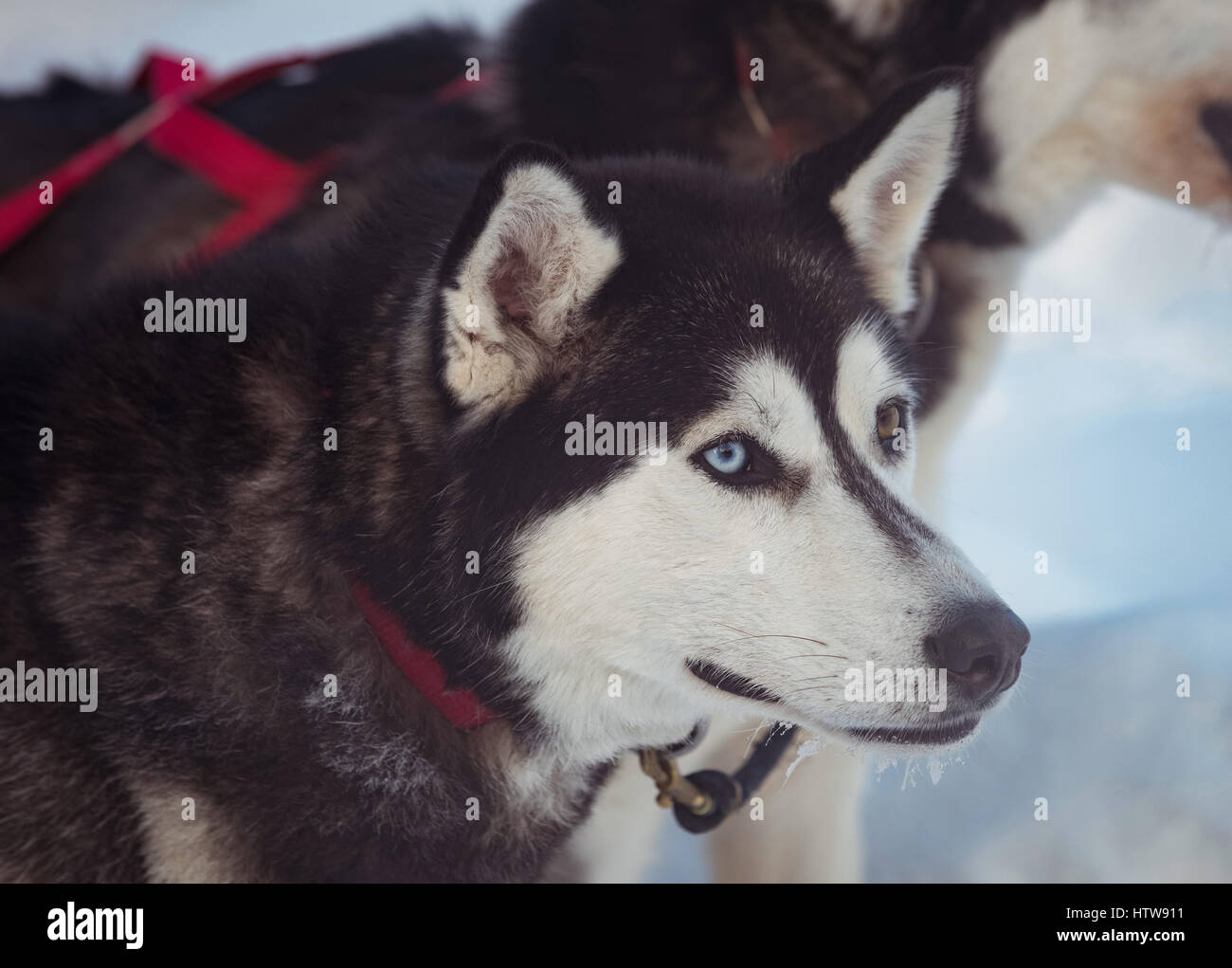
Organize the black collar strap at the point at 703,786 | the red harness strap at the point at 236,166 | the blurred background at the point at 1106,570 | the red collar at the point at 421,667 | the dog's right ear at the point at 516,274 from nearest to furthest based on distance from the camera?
1. the dog's right ear at the point at 516,274
2. the red collar at the point at 421,667
3. the black collar strap at the point at 703,786
4. the blurred background at the point at 1106,570
5. the red harness strap at the point at 236,166

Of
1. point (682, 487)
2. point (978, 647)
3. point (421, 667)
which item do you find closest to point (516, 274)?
point (682, 487)

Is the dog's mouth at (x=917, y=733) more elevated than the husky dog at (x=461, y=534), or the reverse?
the husky dog at (x=461, y=534)

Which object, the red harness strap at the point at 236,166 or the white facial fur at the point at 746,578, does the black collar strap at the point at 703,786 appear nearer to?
the white facial fur at the point at 746,578

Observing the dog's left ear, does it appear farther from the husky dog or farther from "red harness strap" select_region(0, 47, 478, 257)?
"red harness strap" select_region(0, 47, 478, 257)

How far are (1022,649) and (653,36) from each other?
3.05 ft

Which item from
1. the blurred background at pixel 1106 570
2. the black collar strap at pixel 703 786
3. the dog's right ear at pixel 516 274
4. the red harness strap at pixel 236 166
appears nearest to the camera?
the dog's right ear at pixel 516 274

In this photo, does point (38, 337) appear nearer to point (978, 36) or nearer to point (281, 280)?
point (281, 280)

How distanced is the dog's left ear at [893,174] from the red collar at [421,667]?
553mm

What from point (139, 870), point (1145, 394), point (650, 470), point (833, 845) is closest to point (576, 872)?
point (833, 845)

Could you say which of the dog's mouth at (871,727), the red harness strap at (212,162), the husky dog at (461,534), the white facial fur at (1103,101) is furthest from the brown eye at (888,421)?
the red harness strap at (212,162)

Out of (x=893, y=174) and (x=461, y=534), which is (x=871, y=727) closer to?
(x=461, y=534)


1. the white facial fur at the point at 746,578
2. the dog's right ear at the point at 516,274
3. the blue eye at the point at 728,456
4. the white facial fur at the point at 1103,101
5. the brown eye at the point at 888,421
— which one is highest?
the white facial fur at the point at 1103,101

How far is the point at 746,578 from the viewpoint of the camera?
2.80 ft

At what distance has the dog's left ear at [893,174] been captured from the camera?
95 centimetres
